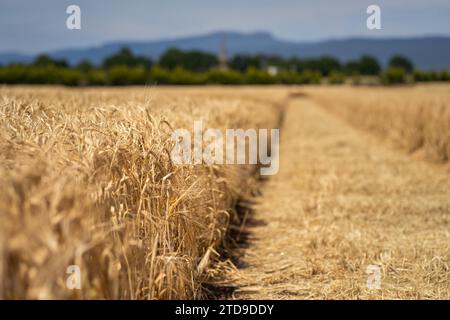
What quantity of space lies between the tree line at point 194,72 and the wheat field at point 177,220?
51749 millimetres

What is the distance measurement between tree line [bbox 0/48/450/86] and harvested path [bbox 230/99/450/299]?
5008 centimetres

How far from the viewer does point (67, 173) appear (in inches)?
97.7

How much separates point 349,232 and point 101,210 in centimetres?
372

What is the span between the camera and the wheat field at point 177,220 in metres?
2.11

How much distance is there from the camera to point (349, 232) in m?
5.80

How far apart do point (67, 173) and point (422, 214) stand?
5329mm
